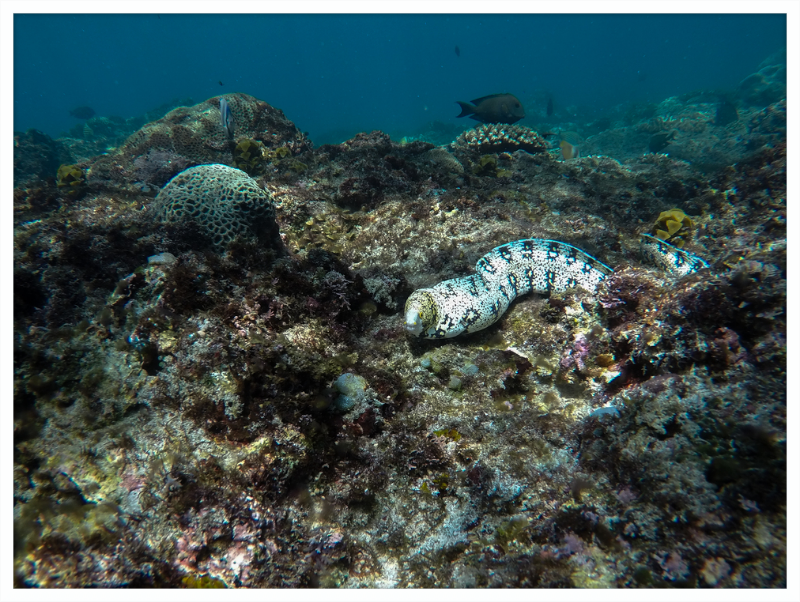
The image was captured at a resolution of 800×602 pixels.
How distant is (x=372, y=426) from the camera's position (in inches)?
95.8

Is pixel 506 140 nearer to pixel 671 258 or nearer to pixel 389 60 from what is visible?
pixel 671 258

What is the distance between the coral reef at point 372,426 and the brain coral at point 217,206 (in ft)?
1.26

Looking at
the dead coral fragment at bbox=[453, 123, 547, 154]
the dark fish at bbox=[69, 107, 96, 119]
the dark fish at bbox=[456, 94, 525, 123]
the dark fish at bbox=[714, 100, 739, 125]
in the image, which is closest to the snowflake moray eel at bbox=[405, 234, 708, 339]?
the dead coral fragment at bbox=[453, 123, 547, 154]

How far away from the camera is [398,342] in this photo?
3318 mm

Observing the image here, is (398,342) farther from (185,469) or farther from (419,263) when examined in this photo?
(185,469)

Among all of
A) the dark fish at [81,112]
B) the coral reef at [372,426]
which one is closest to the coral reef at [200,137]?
the coral reef at [372,426]

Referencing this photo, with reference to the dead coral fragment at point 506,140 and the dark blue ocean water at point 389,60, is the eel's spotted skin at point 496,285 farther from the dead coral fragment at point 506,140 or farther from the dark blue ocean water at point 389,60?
the dark blue ocean water at point 389,60

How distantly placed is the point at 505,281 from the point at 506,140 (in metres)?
7.25

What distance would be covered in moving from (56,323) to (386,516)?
3011 millimetres

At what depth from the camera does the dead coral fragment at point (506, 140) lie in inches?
358

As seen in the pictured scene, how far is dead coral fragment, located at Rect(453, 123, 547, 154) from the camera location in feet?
29.9

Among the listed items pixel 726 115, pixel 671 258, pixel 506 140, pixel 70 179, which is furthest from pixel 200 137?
pixel 726 115

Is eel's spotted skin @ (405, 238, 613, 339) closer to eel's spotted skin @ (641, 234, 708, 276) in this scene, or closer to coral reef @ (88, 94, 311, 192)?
eel's spotted skin @ (641, 234, 708, 276)
